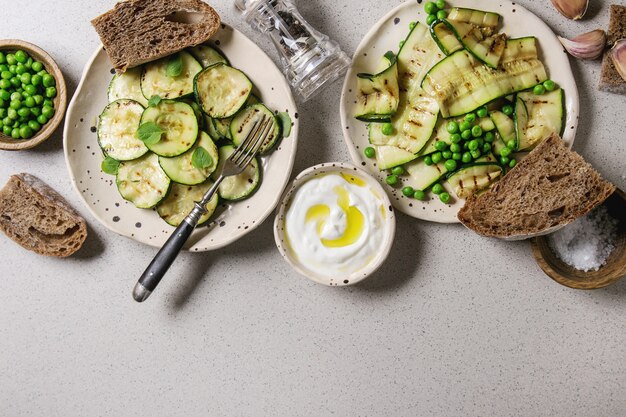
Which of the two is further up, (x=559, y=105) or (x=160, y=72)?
(x=160, y=72)

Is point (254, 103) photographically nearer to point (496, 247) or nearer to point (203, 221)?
point (203, 221)

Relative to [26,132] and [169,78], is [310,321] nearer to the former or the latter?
[169,78]

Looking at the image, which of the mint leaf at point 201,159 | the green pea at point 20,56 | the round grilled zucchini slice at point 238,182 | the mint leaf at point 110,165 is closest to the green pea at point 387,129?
the round grilled zucchini slice at point 238,182

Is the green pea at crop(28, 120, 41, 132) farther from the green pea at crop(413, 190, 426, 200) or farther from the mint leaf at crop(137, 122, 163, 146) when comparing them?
the green pea at crop(413, 190, 426, 200)

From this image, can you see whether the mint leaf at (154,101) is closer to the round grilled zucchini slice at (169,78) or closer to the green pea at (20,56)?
the round grilled zucchini slice at (169,78)

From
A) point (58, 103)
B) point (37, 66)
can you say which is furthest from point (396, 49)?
point (37, 66)

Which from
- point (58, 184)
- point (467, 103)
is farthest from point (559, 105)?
point (58, 184)

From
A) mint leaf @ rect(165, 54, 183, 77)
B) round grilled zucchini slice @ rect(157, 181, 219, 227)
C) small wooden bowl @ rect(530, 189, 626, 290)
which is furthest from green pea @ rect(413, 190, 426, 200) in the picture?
mint leaf @ rect(165, 54, 183, 77)
